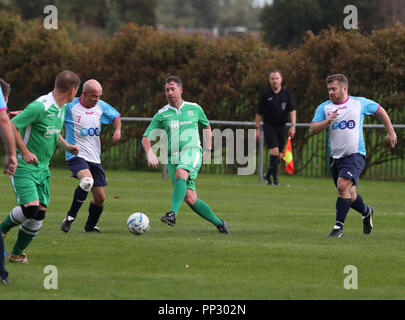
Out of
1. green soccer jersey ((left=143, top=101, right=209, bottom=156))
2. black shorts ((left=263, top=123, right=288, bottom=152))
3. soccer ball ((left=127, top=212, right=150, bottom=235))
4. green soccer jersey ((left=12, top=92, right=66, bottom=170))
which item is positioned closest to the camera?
green soccer jersey ((left=12, top=92, right=66, bottom=170))

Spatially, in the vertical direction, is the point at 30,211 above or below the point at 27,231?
above

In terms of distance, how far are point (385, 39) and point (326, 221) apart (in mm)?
8790

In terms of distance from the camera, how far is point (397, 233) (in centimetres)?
1176

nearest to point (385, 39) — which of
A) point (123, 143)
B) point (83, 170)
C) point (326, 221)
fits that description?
point (123, 143)

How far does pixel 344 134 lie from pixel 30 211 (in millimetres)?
4432

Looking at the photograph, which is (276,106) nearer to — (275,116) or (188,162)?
(275,116)

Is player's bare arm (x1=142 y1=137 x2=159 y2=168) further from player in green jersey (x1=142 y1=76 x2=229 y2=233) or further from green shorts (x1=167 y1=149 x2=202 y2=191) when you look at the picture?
green shorts (x1=167 y1=149 x2=202 y2=191)

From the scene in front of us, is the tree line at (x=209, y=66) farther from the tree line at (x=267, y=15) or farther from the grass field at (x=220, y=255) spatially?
the tree line at (x=267, y=15)

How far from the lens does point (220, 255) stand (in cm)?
952

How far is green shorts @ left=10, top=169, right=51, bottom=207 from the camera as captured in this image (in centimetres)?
865

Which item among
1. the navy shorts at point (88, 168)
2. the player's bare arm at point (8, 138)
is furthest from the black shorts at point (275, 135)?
the player's bare arm at point (8, 138)

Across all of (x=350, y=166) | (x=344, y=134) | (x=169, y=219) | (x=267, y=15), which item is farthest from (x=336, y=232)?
(x=267, y=15)

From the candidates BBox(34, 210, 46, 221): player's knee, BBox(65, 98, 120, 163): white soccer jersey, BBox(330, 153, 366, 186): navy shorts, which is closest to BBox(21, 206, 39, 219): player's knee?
BBox(34, 210, 46, 221): player's knee

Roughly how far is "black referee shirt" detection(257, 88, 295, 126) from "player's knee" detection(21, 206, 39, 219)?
419 inches
